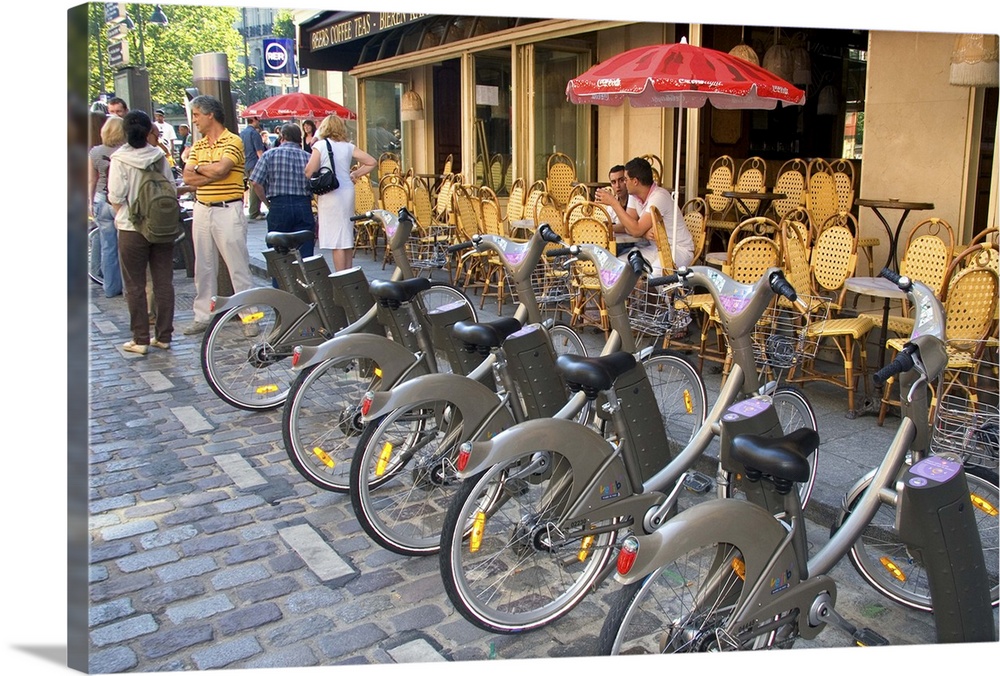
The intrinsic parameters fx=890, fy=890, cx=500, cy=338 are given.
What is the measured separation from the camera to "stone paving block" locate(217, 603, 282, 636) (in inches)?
122

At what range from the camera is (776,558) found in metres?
2.48

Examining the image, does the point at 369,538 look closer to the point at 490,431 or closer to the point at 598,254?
the point at 490,431

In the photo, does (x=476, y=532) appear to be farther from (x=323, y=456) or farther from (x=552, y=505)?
(x=323, y=456)

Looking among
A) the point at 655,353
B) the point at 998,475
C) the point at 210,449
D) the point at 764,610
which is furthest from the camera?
the point at 210,449

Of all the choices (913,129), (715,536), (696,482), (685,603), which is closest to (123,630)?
(685,603)

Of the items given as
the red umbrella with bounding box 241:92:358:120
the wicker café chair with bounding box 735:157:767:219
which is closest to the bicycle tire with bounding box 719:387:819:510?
the wicker café chair with bounding box 735:157:767:219

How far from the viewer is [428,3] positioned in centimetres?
331

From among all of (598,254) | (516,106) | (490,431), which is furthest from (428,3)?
(516,106)

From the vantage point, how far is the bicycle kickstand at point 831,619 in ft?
8.50

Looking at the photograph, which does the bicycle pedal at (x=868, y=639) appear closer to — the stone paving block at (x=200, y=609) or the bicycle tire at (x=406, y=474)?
the bicycle tire at (x=406, y=474)

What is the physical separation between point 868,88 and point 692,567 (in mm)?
6082

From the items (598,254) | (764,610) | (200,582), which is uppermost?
(598,254)

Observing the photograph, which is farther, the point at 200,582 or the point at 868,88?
the point at 868,88

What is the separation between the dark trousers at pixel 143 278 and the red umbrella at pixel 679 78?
3.48 meters
